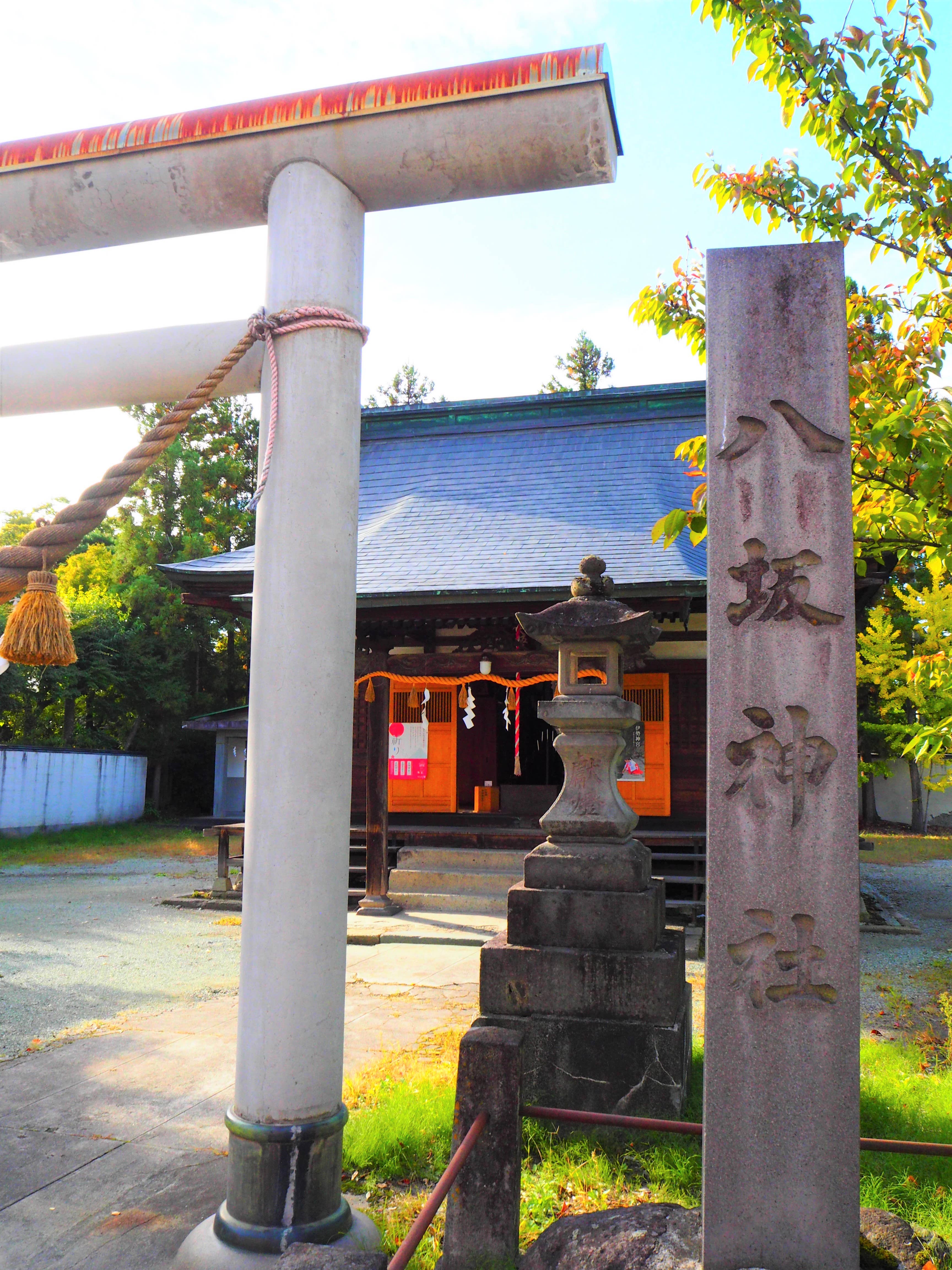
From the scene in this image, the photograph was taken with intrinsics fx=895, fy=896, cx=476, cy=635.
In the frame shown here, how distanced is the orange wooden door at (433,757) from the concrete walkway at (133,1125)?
218 inches

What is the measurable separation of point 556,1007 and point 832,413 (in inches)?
Answer: 124

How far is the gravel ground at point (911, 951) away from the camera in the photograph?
21.4 ft

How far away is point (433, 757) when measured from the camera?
12.4m

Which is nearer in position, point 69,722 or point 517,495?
point 517,495

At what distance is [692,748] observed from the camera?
1126 cm

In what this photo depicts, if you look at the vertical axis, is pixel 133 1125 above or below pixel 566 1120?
below

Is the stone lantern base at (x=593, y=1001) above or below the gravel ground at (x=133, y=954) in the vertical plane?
above

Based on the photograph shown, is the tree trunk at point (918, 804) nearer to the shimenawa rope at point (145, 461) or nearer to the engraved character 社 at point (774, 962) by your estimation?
the engraved character 社 at point (774, 962)

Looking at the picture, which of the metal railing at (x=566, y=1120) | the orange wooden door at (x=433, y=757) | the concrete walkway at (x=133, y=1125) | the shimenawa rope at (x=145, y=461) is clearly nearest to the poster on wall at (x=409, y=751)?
the orange wooden door at (x=433, y=757)

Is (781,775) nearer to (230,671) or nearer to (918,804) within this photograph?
(918,804)

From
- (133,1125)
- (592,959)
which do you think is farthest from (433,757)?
(133,1125)

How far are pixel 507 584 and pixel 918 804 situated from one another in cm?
1565

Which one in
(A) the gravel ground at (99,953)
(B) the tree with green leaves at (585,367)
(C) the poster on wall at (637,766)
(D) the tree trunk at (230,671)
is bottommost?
(A) the gravel ground at (99,953)

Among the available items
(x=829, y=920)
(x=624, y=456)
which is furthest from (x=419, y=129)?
(x=624, y=456)
